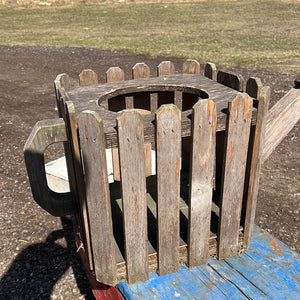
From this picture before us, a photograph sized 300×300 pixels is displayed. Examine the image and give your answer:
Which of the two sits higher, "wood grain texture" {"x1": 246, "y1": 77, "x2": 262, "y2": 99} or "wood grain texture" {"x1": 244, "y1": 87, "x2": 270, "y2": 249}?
"wood grain texture" {"x1": 246, "y1": 77, "x2": 262, "y2": 99}

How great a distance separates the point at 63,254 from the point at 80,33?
→ 1442cm

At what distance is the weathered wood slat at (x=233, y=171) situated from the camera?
6.09ft

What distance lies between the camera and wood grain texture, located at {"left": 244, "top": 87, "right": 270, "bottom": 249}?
1.92m

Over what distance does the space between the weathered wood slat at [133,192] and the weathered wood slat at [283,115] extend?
3.36 feet

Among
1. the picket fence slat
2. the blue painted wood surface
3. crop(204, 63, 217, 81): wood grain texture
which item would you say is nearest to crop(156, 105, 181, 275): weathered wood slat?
the picket fence slat

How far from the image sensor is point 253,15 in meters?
21.3

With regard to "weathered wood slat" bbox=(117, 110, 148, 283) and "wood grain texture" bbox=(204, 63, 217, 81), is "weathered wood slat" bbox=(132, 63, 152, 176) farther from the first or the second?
"weathered wood slat" bbox=(117, 110, 148, 283)

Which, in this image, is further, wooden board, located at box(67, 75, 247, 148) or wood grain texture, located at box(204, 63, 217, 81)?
wood grain texture, located at box(204, 63, 217, 81)

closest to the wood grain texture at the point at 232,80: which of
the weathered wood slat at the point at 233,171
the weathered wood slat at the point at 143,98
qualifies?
the weathered wood slat at the point at 233,171

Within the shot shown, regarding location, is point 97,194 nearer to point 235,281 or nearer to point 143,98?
point 235,281

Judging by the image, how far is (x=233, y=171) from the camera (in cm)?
203

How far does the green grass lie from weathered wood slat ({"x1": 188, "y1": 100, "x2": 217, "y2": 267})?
7390 millimetres

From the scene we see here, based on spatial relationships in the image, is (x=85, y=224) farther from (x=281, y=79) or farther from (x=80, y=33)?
(x=80, y=33)

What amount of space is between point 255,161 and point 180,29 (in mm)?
15593
